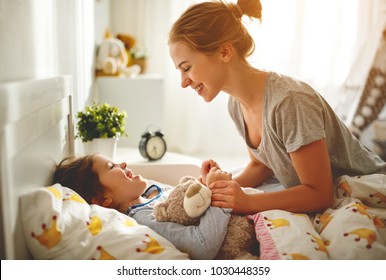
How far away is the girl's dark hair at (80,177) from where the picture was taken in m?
1.14

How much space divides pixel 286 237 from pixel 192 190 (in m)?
Answer: 0.25

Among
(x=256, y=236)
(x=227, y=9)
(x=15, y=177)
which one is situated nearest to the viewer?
(x=15, y=177)

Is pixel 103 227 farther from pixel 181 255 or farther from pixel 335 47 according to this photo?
pixel 335 47

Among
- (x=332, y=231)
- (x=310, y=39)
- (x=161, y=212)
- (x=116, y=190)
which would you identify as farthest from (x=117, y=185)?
(x=310, y=39)

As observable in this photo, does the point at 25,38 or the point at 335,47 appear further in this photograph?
the point at 335,47

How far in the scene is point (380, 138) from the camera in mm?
2211

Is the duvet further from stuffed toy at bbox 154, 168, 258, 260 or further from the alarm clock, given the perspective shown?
the alarm clock

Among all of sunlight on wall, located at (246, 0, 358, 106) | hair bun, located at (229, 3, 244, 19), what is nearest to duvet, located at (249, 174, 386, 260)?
hair bun, located at (229, 3, 244, 19)

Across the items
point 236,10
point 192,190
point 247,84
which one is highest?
point 236,10

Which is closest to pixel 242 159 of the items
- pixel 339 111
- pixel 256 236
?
pixel 339 111

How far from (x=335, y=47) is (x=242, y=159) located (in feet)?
3.40

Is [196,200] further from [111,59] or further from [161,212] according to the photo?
[111,59]

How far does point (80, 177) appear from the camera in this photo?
45.9 inches

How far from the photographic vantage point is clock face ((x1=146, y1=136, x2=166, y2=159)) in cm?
177
